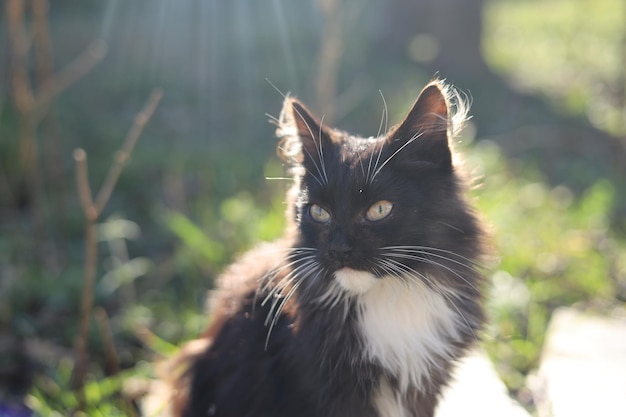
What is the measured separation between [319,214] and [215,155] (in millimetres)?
4282

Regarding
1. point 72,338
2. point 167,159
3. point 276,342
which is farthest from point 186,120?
point 276,342

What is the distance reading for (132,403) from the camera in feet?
10.2

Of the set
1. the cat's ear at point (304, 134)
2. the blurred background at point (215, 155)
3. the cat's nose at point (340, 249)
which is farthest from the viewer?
the blurred background at point (215, 155)

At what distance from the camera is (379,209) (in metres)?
2.08

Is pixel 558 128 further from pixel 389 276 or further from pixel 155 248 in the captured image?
pixel 389 276

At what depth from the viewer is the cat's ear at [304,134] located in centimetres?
226

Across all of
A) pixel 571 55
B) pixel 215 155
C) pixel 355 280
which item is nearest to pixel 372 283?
pixel 355 280

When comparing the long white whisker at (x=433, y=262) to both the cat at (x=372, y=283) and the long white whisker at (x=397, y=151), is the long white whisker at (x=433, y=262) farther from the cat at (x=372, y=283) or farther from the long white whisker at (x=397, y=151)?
the long white whisker at (x=397, y=151)

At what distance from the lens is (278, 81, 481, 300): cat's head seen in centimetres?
204

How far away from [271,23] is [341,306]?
28.7 ft

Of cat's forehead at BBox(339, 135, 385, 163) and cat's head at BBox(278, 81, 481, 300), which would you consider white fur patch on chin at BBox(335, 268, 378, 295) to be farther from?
cat's forehead at BBox(339, 135, 385, 163)

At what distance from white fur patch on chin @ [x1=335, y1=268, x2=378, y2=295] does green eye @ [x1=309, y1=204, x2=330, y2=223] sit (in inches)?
7.9

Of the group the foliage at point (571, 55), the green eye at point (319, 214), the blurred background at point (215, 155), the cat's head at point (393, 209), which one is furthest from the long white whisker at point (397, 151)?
the foliage at point (571, 55)

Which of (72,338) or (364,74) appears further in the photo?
(364,74)
